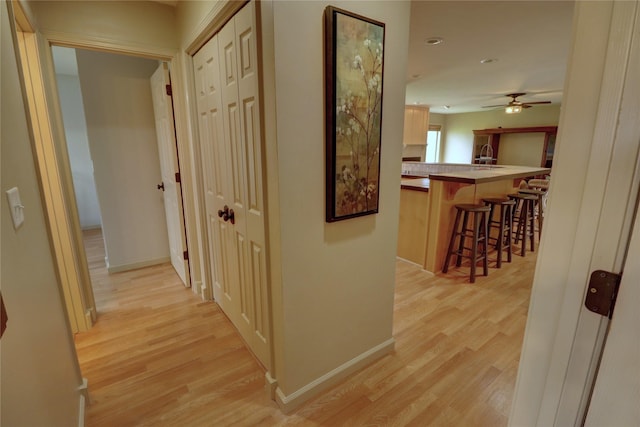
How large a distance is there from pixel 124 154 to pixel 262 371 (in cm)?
264

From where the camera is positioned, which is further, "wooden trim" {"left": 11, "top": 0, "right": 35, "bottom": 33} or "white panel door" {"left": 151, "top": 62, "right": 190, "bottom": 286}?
"white panel door" {"left": 151, "top": 62, "right": 190, "bottom": 286}

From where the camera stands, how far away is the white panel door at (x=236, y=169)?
1.48m

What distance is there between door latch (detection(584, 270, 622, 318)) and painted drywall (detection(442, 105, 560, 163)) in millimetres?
8626

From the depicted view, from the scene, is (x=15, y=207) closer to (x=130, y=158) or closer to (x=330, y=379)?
(x=330, y=379)

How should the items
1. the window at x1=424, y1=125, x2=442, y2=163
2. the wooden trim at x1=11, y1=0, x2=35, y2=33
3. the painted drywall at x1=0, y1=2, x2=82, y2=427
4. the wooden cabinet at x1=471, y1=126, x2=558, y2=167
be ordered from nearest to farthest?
the painted drywall at x1=0, y1=2, x2=82, y2=427 < the wooden trim at x1=11, y1=0, x2=35, y2=33 < the wooden cabinet at x1=471, y1=126, x2=558, y2=167 < the window at x1=424, y1=125, x2=442, y2=163

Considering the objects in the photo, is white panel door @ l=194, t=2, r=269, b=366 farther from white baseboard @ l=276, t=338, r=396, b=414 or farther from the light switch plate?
the light switch plate

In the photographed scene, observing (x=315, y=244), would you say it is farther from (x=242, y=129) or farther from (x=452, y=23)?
(x=452, y=23)

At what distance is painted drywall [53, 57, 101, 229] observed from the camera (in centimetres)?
431

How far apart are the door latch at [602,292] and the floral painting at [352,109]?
1.00 m

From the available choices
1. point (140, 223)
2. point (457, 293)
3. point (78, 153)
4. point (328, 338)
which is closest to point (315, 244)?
point (328, 338)

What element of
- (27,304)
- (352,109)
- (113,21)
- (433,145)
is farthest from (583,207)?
(433,145)

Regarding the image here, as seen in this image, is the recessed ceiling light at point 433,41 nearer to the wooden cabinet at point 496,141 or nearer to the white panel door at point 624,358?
the white panel door at point 624,358

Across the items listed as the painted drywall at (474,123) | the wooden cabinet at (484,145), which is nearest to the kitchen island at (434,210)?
the painted drywall at (474,123)

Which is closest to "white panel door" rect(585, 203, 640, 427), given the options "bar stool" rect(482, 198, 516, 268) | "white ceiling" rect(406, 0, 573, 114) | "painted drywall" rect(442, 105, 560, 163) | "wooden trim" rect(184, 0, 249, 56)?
"wooden trim" rect(184, 0, 249, 56)
